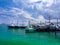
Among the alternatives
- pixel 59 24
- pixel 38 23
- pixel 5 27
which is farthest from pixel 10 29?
pixel 59 24

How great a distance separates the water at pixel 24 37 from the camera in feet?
11.2

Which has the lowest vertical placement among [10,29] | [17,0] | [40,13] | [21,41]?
[21,41]

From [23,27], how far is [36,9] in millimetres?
484

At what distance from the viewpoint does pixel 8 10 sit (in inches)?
139

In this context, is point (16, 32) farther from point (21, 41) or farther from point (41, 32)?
point (41, 32)

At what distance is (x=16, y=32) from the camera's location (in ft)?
11.5

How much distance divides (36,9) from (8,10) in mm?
614

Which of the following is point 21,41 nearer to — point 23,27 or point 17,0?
point 23,27

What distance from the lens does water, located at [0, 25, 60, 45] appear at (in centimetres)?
342

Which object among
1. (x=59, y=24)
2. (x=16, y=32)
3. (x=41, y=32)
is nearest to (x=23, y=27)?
(x=16, y=32)

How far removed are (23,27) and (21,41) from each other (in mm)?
309

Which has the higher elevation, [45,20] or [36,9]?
[36,9]

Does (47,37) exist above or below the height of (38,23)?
below

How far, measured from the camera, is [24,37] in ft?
11.4
